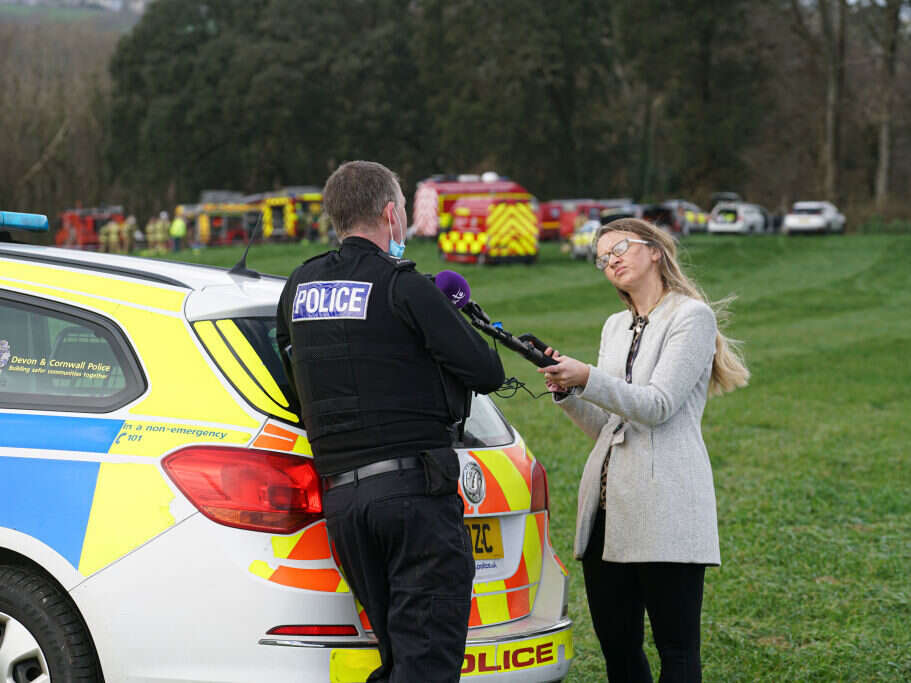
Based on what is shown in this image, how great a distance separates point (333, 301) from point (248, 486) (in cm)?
52

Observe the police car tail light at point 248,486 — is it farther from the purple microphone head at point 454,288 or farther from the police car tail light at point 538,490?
the police car tail light at point 538,490

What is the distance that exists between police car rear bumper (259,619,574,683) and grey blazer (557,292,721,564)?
36 centimetres

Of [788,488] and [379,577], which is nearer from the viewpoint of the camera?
[379,577]

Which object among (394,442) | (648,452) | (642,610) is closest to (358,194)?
(394,442)

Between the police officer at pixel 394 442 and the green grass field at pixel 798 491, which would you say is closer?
the police officer at pixel 394 442

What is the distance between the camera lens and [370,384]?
120 inches

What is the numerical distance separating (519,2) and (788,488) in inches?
2126

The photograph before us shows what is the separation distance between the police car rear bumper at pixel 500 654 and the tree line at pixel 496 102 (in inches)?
2191

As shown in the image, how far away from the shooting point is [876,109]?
59.0 m

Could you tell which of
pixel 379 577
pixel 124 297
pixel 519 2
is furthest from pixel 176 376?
pixel 519 2

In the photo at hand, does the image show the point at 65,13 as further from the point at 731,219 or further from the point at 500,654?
the point at 500,654

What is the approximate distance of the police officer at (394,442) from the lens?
3027 millimetres

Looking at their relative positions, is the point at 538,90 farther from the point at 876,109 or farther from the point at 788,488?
the point at 788,488

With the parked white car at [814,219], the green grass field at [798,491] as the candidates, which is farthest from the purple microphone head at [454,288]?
the parked white car at [814,219]
